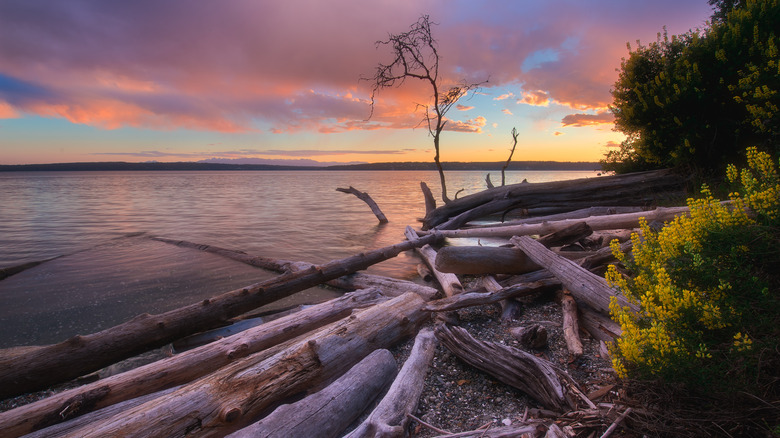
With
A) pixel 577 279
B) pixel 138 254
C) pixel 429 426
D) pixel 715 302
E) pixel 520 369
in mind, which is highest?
pixel 715 302

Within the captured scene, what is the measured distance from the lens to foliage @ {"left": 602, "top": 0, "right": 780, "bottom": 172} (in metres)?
9.54

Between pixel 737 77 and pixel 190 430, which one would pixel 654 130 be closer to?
pixel 737 77

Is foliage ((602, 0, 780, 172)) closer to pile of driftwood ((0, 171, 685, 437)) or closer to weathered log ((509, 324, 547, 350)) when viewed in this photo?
pile of driftwood ((0, 171, 685, 437))

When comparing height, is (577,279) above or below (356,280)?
above

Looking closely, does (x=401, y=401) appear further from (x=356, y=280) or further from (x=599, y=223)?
(x=599, y=223)

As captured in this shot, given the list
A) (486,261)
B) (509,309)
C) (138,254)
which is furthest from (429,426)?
(138,254)

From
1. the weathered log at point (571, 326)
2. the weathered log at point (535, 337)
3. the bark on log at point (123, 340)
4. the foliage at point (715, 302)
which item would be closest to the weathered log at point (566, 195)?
the weathered log at point (571, 326)

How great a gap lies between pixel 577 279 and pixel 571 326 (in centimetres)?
87

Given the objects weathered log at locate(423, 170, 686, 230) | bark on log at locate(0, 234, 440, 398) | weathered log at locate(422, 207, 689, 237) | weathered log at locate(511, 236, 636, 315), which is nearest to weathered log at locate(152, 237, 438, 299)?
bark on log at locate(0, 234, 440, 398)

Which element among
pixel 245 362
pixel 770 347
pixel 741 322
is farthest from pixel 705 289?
pixel 245 362

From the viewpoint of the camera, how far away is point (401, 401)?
3156mm

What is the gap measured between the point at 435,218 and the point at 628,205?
689 cm

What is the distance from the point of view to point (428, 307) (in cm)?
533

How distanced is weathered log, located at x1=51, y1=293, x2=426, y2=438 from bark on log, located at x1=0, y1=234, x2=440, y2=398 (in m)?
2.29
